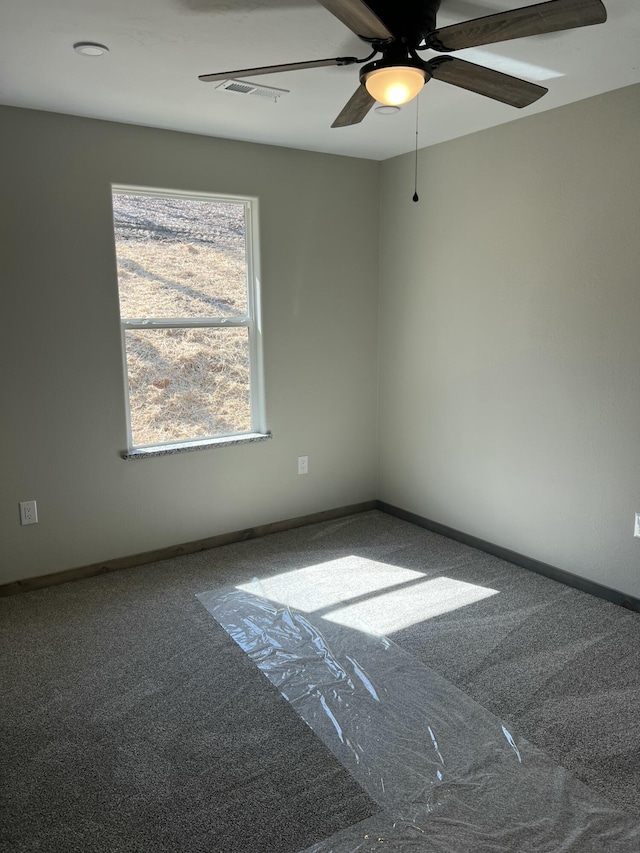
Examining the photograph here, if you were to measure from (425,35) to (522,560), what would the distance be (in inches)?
107

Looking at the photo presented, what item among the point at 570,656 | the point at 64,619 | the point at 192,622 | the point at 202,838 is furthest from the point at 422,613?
the point at 64,619

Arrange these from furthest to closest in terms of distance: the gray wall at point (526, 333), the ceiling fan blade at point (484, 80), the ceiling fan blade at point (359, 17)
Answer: the gray wall at point (526, 333)
the ceiling fan blade at point (484, 80)
the ceiling fan blade at point (359, 17)

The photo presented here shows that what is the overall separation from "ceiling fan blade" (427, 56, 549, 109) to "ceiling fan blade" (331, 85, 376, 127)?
0.84ft

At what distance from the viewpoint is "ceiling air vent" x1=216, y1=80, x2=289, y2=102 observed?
2.68 metres

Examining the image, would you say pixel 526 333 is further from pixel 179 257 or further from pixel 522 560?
pixel 179 257

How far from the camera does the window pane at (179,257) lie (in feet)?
11.5

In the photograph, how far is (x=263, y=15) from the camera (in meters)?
2.03

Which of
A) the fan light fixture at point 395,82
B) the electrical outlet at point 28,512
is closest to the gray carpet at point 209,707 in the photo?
the electrical outlet at point 28,512

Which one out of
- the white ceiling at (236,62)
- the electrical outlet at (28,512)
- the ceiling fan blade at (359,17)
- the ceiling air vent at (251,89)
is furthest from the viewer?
the electrical outlet at (28,512)

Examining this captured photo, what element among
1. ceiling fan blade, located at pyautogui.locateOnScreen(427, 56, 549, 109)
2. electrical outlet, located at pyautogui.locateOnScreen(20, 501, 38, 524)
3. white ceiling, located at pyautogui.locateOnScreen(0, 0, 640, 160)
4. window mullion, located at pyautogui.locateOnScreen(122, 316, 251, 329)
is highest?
white ceiling, located at pyautogui.locateOnScreen(0, 0, 640, 160)

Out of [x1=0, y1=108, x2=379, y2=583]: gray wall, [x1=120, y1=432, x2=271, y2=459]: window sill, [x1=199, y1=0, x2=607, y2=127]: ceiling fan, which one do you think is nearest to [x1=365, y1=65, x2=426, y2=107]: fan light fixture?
[x1=199, y1=0, x2=607, y2=127]: ceiling fan

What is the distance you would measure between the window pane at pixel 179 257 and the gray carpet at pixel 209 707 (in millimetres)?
1553

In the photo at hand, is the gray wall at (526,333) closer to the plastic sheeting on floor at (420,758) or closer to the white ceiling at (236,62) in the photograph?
the white ceiling at (236,62)

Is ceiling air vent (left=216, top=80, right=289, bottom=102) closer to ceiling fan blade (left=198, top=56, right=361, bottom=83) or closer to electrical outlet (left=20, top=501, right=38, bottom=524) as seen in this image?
ceiling fan blade (left=198, top=56, right=361, bottom=83)
